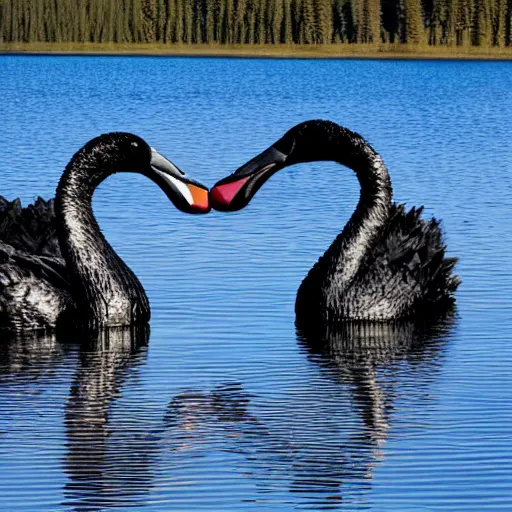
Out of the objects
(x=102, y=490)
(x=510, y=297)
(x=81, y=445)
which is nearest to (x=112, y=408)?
(x=81, y=445)

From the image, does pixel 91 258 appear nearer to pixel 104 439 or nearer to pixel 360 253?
pixel 360 253

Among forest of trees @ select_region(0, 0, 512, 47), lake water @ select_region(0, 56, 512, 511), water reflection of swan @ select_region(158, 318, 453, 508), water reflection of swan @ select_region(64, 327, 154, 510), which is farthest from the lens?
forest of trees @ select_region(0, 0, 512, 47)

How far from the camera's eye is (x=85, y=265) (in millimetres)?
12922

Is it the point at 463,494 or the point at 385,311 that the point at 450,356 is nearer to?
the point at 385,311

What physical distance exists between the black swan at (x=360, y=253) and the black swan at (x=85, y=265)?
0.51 metres

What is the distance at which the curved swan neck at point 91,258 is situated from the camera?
506 inches

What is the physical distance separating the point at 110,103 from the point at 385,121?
11.3 m

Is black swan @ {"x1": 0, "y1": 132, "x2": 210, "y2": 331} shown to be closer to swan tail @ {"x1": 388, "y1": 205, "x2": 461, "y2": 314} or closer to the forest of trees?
swan tail @ {"x1": 388, "y1": 205, "x2": 461, "y2": 314}

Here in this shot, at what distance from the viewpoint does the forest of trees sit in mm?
108625

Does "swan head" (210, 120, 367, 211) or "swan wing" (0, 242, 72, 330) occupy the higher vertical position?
"swan head" (210, 120, 367, 211)

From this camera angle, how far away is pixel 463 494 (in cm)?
838

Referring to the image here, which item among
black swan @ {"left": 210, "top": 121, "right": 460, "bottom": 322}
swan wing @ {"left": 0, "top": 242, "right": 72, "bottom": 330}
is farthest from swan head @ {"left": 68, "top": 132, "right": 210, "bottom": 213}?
swan wing @ {"left": 0, "top": 242, "right": 72, "bottom": 330}

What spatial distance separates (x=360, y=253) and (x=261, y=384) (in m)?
2.69

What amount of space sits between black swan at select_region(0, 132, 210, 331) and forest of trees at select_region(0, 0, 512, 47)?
93.9 meters
